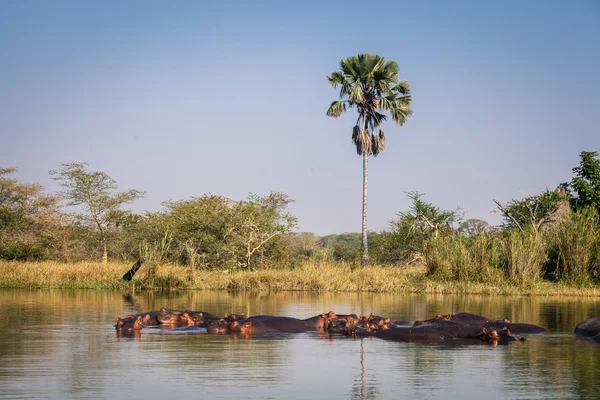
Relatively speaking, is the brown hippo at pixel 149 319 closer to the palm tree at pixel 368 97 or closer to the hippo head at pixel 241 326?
the hippo head at pixel 241 326

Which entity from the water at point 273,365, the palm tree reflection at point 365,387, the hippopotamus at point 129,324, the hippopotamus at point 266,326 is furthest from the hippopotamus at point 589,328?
the hippopotamus at point 129,324

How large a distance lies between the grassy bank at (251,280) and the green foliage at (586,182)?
1041 cm

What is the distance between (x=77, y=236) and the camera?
1543 inches

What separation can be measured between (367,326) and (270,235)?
21627 mm

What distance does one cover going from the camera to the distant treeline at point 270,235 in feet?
83.9

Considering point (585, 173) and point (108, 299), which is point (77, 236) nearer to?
point (108, 299)

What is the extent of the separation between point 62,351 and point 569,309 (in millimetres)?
12316

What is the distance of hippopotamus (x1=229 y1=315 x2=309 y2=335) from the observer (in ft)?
42.4

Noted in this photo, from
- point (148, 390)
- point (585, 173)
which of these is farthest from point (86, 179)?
point (148, 390)

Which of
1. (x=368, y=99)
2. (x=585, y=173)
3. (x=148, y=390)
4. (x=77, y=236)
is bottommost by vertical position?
(x=148, y=390)

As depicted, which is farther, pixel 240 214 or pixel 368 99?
pixel 368 99

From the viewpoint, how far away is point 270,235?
34688 mm

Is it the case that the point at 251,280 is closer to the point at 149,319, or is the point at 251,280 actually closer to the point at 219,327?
the point at 149,319

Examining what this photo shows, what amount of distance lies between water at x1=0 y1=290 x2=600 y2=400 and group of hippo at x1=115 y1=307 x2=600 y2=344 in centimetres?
37
